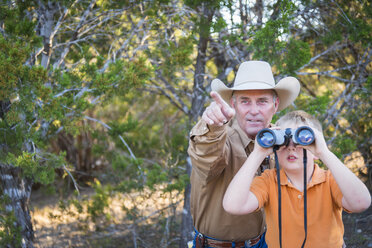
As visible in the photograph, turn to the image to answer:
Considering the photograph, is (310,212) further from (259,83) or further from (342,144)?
(342,144)

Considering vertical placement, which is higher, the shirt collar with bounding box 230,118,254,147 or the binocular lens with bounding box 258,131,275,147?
the binocular lens with bounding box 258,131,275,147

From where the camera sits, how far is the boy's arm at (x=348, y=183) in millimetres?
1795

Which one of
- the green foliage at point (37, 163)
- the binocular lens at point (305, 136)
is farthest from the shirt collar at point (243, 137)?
the green foliage at point (37, 163)

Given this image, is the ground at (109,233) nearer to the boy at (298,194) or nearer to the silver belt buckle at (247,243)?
the silver belt buckle at (247,243)

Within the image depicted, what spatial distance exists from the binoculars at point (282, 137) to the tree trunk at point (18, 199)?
3.69 metres

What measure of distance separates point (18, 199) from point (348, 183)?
13.9 feet

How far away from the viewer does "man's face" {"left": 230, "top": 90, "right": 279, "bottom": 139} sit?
7.97ft

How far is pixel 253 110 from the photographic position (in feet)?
7.95

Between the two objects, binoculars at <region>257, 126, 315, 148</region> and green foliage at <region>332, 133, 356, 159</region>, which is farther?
green foliage at <region>332, 133, 356, 159</region>

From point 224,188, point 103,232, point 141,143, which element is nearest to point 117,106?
point 141,143

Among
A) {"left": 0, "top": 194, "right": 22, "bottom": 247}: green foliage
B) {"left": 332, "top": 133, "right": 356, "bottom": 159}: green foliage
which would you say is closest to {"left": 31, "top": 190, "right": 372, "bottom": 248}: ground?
{"left": 0, "top": 194, "right": 22, "bottom": 247}: green foliage

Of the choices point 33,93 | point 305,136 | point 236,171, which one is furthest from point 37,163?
point 305,136

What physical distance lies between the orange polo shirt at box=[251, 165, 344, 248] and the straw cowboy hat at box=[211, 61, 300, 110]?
71 centimetres

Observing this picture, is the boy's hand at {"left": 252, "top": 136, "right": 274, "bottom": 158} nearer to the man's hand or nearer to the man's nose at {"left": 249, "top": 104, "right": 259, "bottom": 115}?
the man's hand
